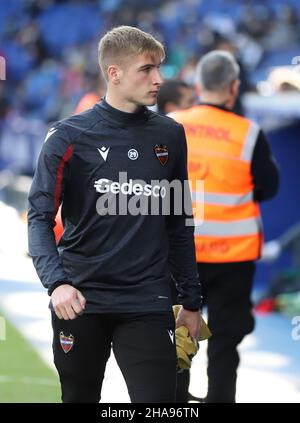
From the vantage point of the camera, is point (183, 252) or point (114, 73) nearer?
point (114, 73)

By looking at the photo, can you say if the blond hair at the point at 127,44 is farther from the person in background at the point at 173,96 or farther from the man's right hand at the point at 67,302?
the person in background at the point at 173,96

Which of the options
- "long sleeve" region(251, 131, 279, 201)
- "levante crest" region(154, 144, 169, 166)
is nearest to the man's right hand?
"levante crest" region(154, 144, 169, 166)

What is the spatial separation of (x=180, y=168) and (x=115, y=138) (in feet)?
1.17

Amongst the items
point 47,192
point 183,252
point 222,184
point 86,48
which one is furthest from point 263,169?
point 86,48

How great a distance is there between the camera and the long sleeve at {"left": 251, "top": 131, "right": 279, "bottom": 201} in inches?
251

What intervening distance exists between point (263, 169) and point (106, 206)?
2.05m

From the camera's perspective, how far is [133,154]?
4.57 meters

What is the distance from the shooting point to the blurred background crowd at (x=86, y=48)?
55.4 ft

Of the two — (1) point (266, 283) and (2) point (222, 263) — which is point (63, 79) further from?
(2) point (222, 263)

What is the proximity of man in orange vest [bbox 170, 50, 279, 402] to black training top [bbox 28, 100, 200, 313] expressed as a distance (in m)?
1.76

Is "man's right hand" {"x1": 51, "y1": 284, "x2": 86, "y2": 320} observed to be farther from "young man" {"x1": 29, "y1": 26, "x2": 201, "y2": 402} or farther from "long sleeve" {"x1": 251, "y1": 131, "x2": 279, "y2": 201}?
"long sleeve" {"x1": 251, "y1": 131, "x2": 279, "y2": 201}

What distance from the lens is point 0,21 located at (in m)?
25.0

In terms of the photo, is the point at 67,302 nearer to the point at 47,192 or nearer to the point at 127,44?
the point at 47,192

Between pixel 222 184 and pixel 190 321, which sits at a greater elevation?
pixel 222 184
